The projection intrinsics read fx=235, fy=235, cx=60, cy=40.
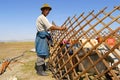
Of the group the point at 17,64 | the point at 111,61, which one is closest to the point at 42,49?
the point at 111,61

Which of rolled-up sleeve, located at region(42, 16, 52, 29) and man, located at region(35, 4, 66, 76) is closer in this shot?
rolled-up sleeve, located at region(42, 16, 52, 29)

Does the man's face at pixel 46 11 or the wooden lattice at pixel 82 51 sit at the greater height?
the man's face at pixel 46 11

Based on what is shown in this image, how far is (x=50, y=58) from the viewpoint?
682 centimetres

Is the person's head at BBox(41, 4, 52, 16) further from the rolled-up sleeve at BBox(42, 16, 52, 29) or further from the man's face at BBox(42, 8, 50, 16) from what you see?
the rolled-up sleeve at BBox(42, 16, 52, 29)

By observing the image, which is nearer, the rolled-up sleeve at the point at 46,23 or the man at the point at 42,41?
the rolled-up sleeve at the point at 46,23

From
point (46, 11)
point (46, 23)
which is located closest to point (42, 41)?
point (46, 23)

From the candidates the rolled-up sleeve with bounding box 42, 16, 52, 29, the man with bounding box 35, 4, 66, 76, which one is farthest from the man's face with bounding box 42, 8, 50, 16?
the rolled-up sleeve with bounding box 42, 16, 52, 29

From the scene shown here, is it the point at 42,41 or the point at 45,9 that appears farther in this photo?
the point at 42,41

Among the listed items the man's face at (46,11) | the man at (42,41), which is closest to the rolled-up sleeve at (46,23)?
the man at (42,41)

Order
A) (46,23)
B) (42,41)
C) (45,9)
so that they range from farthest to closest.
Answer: (42,41) → (45,9) → (46,23)

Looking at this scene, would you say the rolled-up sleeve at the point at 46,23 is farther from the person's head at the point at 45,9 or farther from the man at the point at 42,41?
the person's head at the point at 45,9

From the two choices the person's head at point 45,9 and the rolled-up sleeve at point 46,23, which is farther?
the person's head at point 45,9

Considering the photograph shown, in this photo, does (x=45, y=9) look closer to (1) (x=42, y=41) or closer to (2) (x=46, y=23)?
(2) (x=46, y=23)

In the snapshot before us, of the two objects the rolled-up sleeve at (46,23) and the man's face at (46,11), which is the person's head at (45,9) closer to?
the man's face at (46,11)
